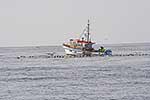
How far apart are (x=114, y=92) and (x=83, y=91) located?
329cm

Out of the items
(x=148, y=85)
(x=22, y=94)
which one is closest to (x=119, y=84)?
(x=148, y=85)

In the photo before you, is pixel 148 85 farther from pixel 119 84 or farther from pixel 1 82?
pixel 1 82

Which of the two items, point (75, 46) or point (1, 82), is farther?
point (75, 46)

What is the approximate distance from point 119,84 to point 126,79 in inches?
243

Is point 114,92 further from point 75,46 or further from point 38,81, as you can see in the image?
point 75,46

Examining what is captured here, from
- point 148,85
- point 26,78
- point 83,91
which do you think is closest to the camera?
point 83,91

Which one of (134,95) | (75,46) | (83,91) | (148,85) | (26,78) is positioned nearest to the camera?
(134,95)

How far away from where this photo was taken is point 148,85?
58719mm

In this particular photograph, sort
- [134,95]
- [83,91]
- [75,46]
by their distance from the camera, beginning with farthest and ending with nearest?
[75,46] → [83,91] → [134,95]

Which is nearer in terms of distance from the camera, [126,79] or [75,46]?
[126,79]

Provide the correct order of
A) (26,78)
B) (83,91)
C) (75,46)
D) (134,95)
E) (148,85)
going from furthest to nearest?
(75,46) → (26,78) → (148,85) → (83,91) → (134,95)

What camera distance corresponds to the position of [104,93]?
173 ft

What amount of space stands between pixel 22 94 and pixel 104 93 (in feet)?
24.7

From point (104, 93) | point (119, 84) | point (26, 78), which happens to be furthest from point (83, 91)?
point (26, 78)
